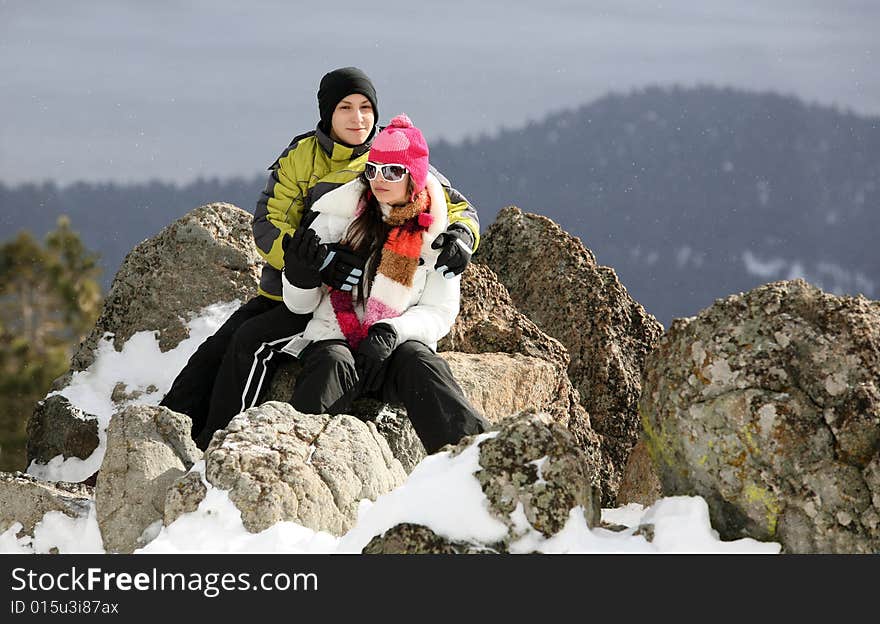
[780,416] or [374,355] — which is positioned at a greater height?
[374,355]

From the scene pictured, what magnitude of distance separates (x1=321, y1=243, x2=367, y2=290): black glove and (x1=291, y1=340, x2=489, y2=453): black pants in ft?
1.08

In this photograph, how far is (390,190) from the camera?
5629mm

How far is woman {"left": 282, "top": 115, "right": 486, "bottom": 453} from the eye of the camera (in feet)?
17.8

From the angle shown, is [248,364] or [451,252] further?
[248,364]

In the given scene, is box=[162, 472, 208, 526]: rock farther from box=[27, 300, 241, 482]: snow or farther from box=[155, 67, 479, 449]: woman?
box=[27, 300, 241, 482]: snow

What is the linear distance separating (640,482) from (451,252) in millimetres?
2415

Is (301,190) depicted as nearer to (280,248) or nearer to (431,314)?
(280,248)

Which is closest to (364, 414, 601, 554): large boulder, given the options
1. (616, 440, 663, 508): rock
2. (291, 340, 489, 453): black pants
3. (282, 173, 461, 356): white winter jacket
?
(291, 340, 489, 453): black pants

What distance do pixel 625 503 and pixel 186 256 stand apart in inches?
137

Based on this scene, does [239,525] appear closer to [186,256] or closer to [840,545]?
[840,545]

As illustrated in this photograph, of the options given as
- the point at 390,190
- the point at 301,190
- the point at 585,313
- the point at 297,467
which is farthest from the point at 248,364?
the point at 585,313

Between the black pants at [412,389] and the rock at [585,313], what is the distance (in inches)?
137
